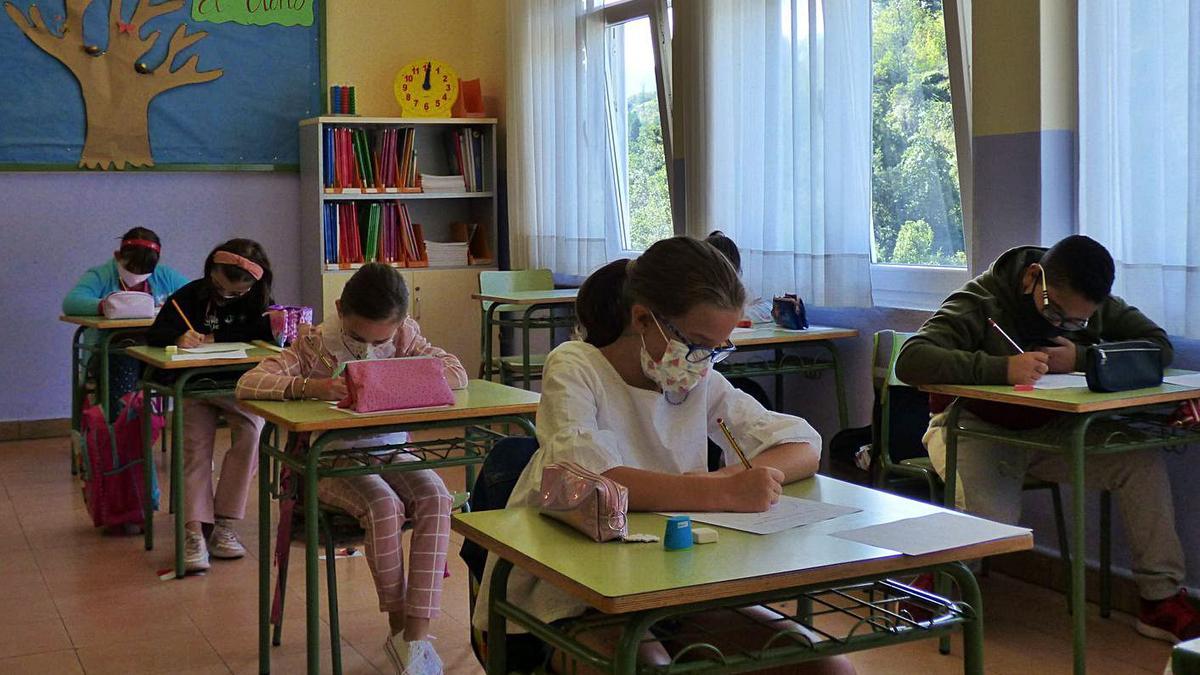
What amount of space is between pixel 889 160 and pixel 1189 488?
5.37 feet

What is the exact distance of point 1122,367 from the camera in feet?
10.5

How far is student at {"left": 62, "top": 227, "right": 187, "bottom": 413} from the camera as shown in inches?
224

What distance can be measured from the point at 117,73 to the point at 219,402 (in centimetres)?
327

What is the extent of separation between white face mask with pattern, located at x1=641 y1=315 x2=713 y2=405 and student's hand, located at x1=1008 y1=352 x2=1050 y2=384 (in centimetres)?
142

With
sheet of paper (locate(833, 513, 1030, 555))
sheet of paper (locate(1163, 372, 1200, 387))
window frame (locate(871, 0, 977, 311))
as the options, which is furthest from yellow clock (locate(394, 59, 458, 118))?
sheet of paper (locate(833, 513, 1030, 555))

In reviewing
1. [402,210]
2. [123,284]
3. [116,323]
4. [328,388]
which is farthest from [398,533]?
[402,210]

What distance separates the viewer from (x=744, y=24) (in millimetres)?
5109

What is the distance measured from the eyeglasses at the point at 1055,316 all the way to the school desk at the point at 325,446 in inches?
53.4

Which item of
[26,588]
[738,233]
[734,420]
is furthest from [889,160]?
[26,588]

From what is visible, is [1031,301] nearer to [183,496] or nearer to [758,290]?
[758,290]

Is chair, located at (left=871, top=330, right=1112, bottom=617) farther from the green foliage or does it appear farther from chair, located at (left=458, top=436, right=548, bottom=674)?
chair, located at (left=458, top=436, right=548, bottom=674)

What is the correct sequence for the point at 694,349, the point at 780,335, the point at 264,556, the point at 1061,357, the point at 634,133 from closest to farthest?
the point at 694,349 < the point at 264,556 < the point at 1061,357 < the point at 780,335 < the point at 634,133

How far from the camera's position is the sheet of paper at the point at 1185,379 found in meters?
3.31

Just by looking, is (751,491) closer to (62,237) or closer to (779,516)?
(779,516)
